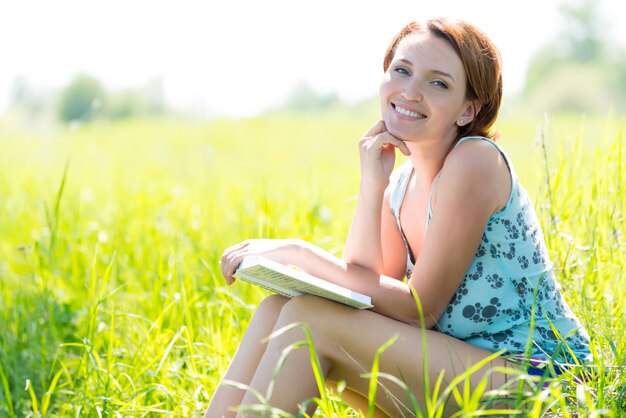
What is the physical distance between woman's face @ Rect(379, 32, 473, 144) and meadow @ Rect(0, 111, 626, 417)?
0.57 metres

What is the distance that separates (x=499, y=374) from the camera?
2.30m

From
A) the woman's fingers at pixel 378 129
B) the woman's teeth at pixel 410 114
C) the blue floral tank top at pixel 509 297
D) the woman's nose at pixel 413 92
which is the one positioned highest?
the woman's nose at pixel 413 92

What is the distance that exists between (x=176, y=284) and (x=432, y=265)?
170 centimetres

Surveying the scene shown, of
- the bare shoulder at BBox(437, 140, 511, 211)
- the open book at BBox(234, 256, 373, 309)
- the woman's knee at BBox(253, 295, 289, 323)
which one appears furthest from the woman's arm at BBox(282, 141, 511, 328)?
the woman's knee at BBox(253, 295, 289, 323)

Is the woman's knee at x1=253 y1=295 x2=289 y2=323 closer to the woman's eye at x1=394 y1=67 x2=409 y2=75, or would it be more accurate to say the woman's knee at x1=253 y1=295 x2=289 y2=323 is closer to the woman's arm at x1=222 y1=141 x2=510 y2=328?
the woman's arm at x1=222 y1=141 x2=510 y2=328

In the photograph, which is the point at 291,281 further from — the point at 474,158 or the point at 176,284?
the point at 176,284

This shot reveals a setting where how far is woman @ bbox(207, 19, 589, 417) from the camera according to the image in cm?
228

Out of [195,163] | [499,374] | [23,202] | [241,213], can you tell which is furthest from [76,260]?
[195,163]

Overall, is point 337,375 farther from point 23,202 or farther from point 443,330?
point 23,202

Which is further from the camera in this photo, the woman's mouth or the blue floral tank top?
the woman's mouth

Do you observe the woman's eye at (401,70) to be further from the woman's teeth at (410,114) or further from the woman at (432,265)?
the woman's teeth at (410,114)

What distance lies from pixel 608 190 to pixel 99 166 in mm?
6144

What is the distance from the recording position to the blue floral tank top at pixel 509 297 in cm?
243

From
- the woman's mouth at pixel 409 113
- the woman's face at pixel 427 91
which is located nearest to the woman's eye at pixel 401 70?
the woman's face at pixel 427 91
